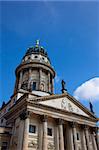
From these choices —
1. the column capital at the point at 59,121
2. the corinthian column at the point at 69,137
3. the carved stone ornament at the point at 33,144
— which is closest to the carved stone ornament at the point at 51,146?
the carved stone ornament at the point at 33,144

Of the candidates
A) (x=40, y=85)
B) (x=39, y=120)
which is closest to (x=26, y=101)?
(x=39, y=120)

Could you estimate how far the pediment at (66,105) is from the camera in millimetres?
29312

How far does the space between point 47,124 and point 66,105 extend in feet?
17.2

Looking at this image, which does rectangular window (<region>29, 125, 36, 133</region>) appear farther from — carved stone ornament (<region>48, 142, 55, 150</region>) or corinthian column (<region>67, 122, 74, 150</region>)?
corinthian column (<region>67, 122, 74, 150</region>)

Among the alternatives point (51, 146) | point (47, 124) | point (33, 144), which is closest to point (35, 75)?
point (47, 124)

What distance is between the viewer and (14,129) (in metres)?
27.5

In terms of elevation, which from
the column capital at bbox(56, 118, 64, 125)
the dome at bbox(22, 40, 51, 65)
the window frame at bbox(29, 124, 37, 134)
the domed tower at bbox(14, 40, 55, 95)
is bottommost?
the window frame at bbox(29, 124, 37, 134)

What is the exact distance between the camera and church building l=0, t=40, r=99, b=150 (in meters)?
25.1

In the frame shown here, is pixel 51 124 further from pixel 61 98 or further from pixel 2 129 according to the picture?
pixel 2 129

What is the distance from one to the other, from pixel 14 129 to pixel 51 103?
23.8ft

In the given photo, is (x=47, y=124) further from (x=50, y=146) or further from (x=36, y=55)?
(x=36, y=55)

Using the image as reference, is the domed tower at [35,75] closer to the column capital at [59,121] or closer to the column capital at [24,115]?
the column capital at [59,121]

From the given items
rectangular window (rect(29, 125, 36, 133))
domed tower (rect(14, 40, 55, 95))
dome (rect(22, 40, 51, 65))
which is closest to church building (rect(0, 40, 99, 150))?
rectangular window (rect(29, 125, 36, 133))

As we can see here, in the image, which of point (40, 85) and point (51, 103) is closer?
point (51, 103)
